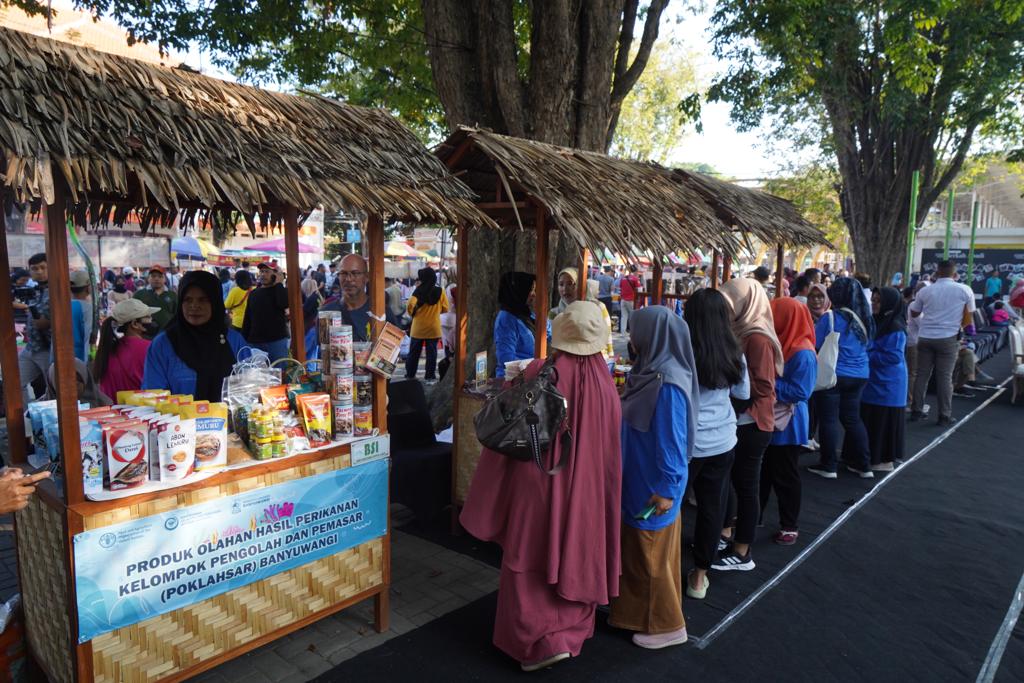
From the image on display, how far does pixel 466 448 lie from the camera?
4.80m

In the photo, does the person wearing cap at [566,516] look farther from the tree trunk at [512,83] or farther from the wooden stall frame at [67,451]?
the tree trunk at [512,83]

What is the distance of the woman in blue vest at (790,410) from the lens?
15.0 ft

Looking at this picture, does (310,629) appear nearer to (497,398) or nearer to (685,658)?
(497,398)

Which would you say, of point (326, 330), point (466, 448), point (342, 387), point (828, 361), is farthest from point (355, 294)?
point (828, 361)

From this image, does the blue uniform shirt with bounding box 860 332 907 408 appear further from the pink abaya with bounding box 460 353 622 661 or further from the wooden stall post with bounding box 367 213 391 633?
the wooden stall post with bounding box 367 213 391 633

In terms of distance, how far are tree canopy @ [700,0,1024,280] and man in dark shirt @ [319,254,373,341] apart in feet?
22.9

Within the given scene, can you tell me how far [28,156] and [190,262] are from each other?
1016 inches

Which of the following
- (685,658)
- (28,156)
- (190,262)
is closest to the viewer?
(28,156)

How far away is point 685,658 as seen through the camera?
3408 mm

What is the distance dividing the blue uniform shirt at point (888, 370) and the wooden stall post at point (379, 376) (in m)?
5.22

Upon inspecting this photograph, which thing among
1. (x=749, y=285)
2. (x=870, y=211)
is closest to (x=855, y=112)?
(x=870, y=211)

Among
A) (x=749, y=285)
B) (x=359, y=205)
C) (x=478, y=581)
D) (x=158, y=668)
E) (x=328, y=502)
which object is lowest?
(x=478, y=581)

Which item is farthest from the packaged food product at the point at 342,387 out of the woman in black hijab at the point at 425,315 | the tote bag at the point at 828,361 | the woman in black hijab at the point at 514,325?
the woman in black hijab at the point at 425,315

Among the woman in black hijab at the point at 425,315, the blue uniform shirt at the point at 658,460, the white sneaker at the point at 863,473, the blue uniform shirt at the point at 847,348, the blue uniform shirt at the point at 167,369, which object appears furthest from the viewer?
the woman in black hijab at the point at 425,315
